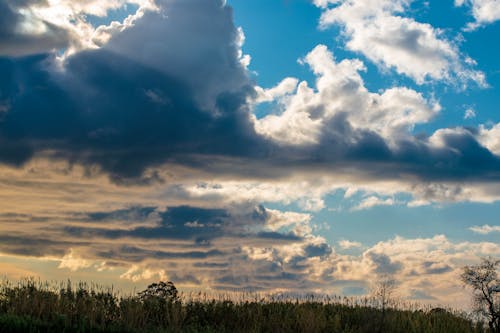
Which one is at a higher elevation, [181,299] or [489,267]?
[489,267]

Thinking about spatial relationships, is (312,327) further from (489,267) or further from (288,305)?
(489,267)

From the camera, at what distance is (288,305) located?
42375 mm

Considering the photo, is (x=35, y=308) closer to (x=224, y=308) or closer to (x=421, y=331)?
(x=224, y=308)

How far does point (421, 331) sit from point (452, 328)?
2.80 meters

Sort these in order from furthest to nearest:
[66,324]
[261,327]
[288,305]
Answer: [288,305]
[261,327]
[66,324]

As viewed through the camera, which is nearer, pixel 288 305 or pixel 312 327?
pixel 312 327

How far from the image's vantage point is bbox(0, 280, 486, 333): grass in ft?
107

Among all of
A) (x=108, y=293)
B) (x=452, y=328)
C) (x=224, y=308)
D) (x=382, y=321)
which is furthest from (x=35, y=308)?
(x=452, y=328)

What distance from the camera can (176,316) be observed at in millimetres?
35312

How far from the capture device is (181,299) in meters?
38.6

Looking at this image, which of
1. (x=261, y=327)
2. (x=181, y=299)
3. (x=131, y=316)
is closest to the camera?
(x=131, y=316)

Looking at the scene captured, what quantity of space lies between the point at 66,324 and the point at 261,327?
11.6 metres

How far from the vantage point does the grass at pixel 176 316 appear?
107 feet

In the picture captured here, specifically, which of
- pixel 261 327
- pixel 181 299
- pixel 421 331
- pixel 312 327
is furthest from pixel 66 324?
pixel 421 331
